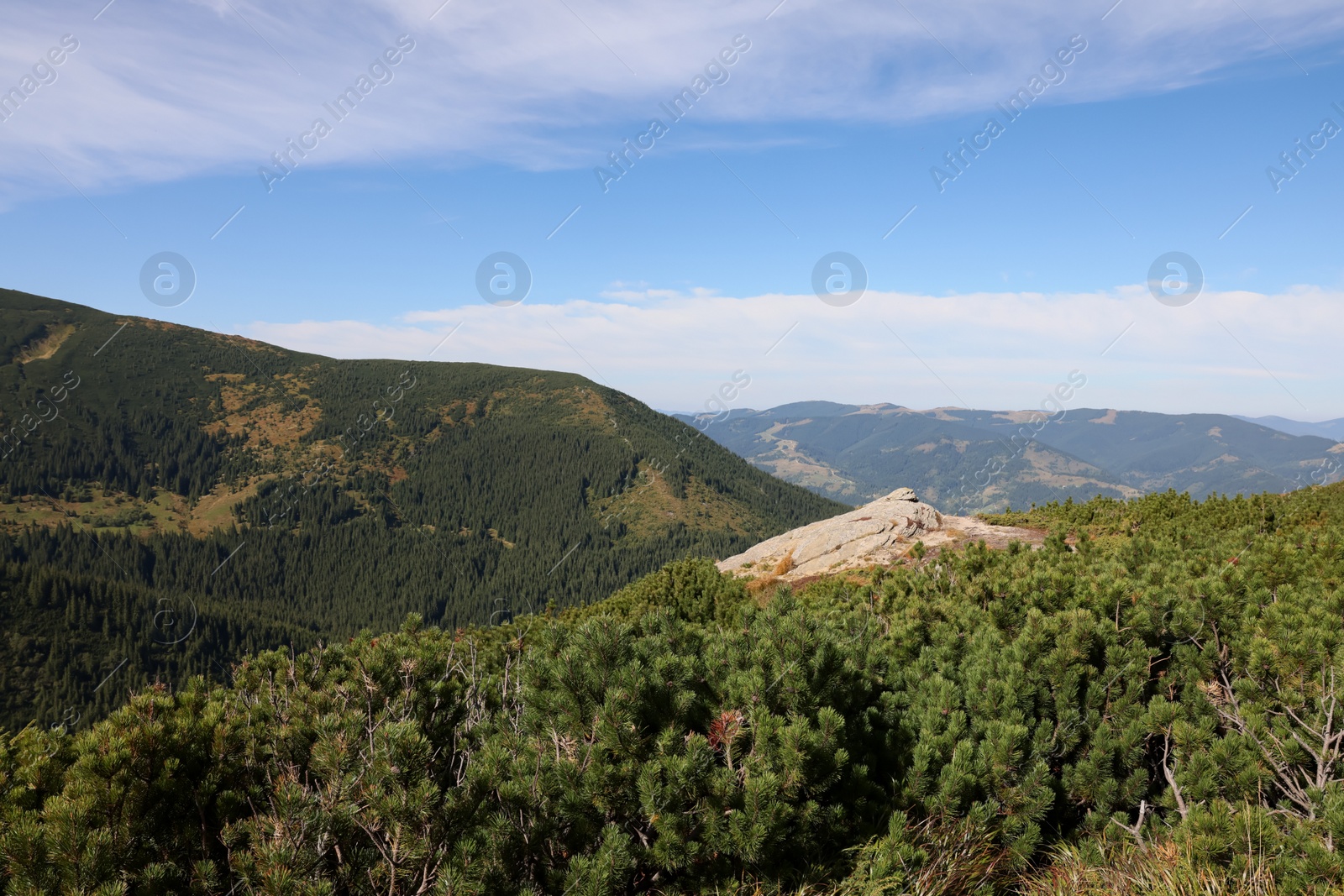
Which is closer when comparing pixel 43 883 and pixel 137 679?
pixel 43 883

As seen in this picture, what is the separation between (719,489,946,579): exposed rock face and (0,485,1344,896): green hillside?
13.8m

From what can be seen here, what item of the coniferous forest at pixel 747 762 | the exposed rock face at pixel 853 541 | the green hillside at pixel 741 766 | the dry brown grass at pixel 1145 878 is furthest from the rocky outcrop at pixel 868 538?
the dry brown grass at pixel 1145 878

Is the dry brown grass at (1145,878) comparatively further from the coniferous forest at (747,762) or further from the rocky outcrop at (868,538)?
the rocky outcrop at (868,538)

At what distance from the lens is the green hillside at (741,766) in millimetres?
4582

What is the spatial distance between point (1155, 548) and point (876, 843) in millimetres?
9550

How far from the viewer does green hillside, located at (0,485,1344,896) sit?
4582 millimetres

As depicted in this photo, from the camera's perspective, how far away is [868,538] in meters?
23.9

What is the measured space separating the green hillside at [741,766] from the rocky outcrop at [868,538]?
13268mm

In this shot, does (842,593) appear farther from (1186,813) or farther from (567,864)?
(567,864)

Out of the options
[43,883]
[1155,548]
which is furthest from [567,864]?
[1155,548]

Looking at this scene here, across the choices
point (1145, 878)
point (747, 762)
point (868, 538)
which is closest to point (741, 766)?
point (747, 762)

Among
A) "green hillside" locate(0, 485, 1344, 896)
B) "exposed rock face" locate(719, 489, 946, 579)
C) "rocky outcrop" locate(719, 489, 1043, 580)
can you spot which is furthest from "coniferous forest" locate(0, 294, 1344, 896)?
"exposed rock face" locate(719, 489, 946, 579)

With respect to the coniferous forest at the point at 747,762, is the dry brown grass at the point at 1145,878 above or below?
below

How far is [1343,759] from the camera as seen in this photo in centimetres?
642
